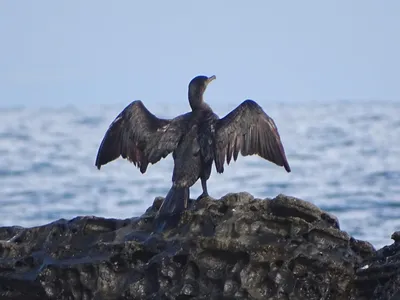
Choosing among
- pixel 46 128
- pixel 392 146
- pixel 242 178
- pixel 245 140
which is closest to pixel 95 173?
pixel 242 178

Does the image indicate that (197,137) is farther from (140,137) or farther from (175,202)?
(175,202)

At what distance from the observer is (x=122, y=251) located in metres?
11.3

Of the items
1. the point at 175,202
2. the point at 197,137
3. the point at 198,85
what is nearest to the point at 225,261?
the point at 175,202

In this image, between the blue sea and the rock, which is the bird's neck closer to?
the rock

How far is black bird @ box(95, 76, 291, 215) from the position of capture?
40.8 feet

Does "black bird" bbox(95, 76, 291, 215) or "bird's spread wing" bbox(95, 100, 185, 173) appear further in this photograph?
"bird's spread wing" bbox(95, 100, 185, 173)

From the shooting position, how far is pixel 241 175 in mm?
32969

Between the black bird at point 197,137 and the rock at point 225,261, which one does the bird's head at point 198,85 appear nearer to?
the black bird at point 197,137

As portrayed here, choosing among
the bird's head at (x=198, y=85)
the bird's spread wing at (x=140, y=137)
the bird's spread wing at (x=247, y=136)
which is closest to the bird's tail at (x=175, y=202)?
the bird's spread wing at (x=247, y=136)

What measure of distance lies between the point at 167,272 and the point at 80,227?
3.37ft

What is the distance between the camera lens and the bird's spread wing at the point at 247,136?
12.4 meters

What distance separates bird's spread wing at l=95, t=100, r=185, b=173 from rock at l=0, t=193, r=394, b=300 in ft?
3.64

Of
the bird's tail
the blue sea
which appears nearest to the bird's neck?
the bird's tail

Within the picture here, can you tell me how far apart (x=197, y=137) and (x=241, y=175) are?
20.5 m
